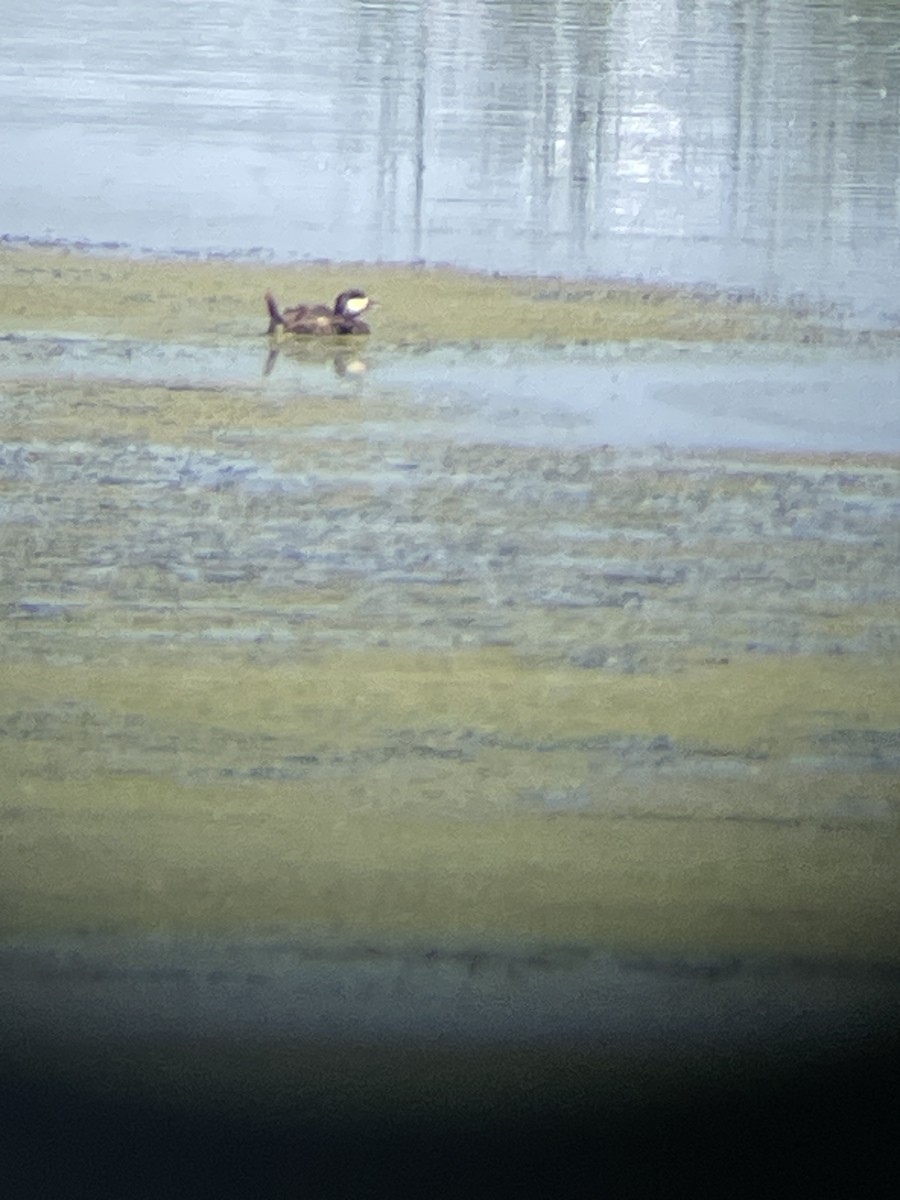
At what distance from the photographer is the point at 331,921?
3.88m

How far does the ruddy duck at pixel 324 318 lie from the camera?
8070 mm

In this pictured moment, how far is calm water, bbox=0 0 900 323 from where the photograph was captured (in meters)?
10.1

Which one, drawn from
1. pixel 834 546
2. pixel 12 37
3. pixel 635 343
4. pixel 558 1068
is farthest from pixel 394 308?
pixel 12 37

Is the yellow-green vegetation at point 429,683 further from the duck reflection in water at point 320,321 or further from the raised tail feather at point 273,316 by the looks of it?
the raised tail feather at point 273,316

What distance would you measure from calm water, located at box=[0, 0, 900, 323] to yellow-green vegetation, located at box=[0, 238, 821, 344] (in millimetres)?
363

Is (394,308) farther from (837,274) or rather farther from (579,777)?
(579,777)

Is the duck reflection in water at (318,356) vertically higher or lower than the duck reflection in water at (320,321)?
lower

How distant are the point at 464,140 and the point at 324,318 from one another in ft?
17.0

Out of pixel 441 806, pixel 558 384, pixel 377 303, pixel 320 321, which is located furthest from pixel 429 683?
pixel 377 303

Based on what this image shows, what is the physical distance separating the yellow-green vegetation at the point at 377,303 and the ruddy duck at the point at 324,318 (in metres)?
0.09

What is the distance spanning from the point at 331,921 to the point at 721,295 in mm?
→ 5696

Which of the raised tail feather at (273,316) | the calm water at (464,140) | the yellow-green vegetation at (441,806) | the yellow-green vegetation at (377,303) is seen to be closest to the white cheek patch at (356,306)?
the yellow-green vegetation at (377,303)

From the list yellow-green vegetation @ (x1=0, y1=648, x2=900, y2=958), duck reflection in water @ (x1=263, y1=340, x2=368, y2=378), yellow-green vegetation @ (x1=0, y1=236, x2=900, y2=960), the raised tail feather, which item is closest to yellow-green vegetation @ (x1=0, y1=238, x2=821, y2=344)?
the raised tail feather

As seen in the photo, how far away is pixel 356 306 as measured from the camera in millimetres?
8188
